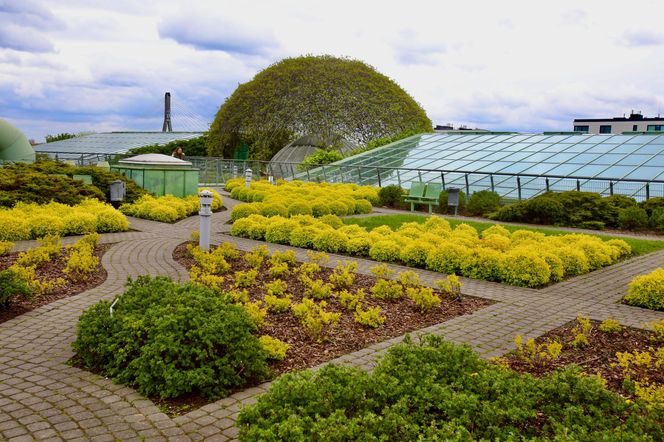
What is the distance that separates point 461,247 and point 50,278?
20.2 feet

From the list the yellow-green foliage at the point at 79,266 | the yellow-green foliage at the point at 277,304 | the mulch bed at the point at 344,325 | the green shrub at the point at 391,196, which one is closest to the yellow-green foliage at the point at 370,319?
the mulch bed at the point at 344,325

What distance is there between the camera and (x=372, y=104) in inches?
1634

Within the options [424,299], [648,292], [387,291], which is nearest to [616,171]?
[648,292]

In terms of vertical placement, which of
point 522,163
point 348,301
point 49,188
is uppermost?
point 522,163

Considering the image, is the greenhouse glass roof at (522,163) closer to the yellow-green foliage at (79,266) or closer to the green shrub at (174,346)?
the yellow-green foliage at (79,266)

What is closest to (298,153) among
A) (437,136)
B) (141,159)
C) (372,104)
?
(372,104)

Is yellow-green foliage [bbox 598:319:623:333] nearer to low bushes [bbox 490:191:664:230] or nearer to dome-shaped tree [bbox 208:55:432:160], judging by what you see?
low bushes [bbox 490:191:664:230]

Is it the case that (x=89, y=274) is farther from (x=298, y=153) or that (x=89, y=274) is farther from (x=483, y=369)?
(x=298, y=153)

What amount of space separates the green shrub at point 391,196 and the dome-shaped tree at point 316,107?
2092 cm

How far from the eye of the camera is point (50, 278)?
305 inches

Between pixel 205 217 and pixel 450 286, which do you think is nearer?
pixel 450 286

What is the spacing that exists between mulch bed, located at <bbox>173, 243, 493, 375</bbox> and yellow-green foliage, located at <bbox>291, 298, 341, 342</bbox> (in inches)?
2.6

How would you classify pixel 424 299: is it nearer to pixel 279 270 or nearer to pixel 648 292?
pixel 279 270

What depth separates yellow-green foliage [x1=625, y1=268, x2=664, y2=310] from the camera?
24.2 ft
